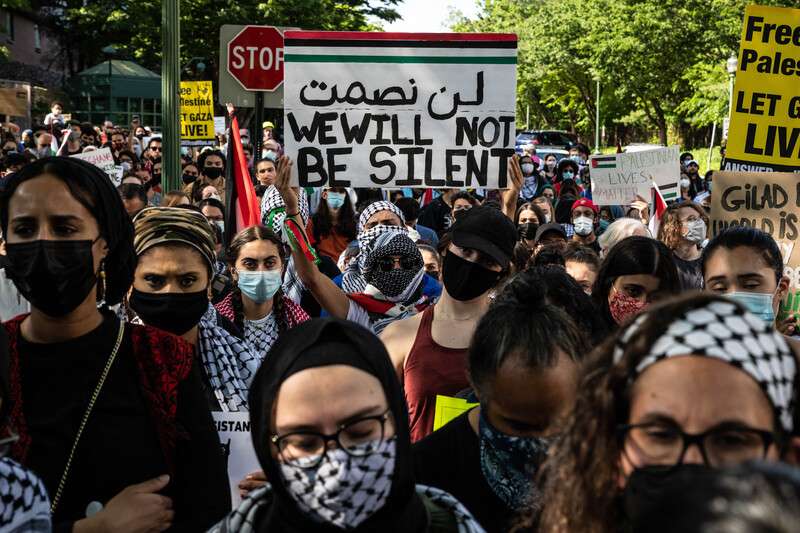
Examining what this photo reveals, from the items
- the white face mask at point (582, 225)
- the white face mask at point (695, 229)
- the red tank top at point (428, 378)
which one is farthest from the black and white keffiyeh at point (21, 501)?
the white face mask at point (582, 225)

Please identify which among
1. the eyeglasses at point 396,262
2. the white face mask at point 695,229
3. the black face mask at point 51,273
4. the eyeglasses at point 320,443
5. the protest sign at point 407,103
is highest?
the protest sign at point 407,103

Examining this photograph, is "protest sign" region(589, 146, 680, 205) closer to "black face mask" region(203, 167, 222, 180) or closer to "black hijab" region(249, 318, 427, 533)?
"black face mask" region(203, 167, 222, 180)

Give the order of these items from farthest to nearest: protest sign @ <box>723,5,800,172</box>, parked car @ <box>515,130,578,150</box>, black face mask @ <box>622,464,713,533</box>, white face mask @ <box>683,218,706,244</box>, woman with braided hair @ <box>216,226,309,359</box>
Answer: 1. parked car @ <box>515,130,578,150</box>
2. white face mask @ <box>683,218,706,244</box>
3. protest sign @ <box>723,5,800,172</box>
4. woman with braided hair @ <box>216,226,309,359</box>
5. black face mask @ <box>622,464,713,533</box>

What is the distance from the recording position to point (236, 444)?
331 centimetres

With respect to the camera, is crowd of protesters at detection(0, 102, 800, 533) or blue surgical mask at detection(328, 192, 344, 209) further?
Answer: blue surgical mask at detection(328, 192, 344, 209)

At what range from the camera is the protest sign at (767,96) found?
6293 mm

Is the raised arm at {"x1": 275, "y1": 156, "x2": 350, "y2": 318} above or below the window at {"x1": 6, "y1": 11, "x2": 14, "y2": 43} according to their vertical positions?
below

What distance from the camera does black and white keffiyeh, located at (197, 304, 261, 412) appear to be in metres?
3.42

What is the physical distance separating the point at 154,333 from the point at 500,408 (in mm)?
1026

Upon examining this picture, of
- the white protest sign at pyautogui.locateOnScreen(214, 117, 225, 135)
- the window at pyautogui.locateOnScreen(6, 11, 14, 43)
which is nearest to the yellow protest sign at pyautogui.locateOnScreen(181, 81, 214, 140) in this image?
the white protest sign at pyautogui.locateOnScreen(214, 117, 225, 135)

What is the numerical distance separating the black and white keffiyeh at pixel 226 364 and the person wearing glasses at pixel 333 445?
1308mm

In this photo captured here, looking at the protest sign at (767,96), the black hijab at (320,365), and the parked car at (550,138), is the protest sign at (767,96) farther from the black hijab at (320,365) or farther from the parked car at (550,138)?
the parked car at (550,138)

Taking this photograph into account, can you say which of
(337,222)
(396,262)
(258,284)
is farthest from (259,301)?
(337,222)

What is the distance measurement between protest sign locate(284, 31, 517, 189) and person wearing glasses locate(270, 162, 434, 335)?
523 mm
